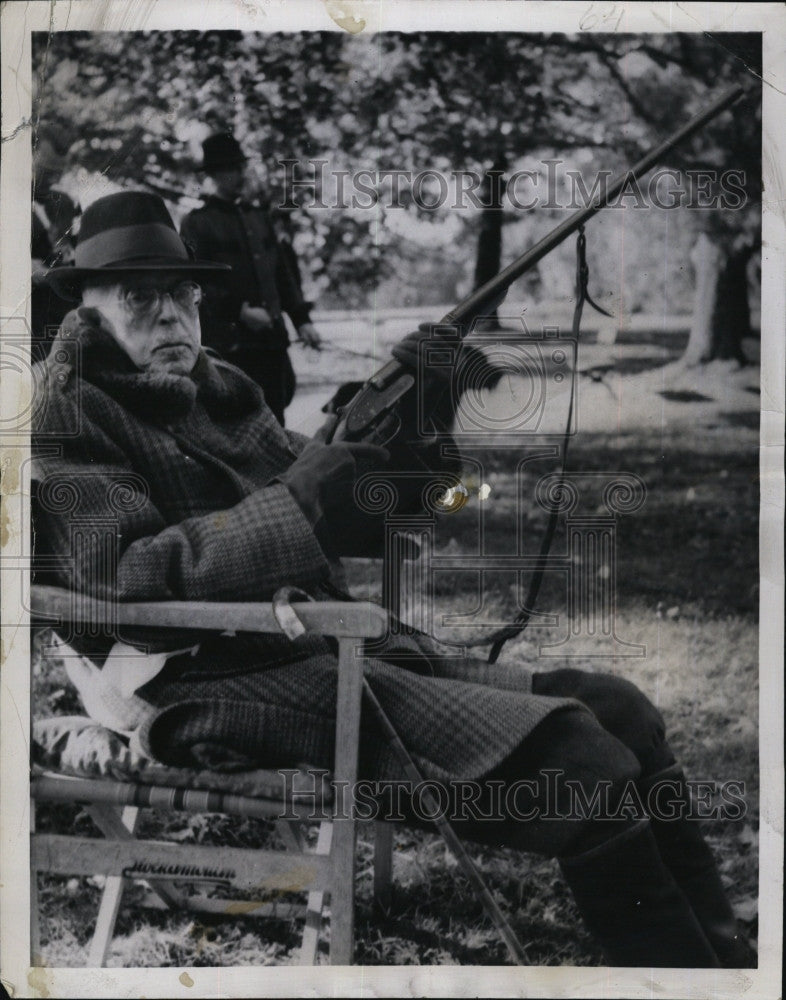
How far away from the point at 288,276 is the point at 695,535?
4.09ft

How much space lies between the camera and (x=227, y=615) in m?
2.68

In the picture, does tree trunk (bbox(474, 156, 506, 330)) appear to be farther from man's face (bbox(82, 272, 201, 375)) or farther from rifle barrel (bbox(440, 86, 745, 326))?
man's face (bbox(82, 272, 201, 375))

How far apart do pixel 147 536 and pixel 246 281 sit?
699 millimetres

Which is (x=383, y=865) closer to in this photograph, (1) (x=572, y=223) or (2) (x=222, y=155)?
(1) (x=572, y=223)

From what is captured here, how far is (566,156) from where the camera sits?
285 cm

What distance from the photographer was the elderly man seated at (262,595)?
2.73 meters

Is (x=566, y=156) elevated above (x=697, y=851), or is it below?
above

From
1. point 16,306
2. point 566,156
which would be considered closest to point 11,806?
point 16,306

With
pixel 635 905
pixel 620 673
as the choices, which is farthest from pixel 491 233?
pixel 635 905

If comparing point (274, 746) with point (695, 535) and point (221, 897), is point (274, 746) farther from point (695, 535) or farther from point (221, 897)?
point (695, 535)

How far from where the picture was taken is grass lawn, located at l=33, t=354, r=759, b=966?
2.85 metres

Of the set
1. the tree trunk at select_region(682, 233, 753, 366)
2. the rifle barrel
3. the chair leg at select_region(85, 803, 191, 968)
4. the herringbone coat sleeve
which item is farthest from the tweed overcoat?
the tree trunk at select_region(682, 233, 753, 366)

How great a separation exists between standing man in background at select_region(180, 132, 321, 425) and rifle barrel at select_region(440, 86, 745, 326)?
399mm

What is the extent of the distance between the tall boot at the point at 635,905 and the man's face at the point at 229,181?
1.89 m
